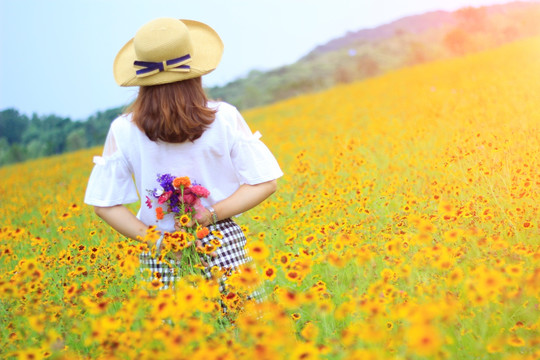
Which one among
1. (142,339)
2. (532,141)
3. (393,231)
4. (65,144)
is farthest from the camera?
(65,144)

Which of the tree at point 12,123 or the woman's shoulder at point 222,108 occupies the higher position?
the woman's shoulder at point 222,108

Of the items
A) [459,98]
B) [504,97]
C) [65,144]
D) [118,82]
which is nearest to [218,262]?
[118,82]

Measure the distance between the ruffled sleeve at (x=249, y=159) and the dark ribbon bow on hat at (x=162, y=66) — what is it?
13.7 inches

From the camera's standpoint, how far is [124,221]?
2.53 metres

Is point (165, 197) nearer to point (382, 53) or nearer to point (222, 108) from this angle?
point (222, 108)

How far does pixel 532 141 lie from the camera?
14.2 ft

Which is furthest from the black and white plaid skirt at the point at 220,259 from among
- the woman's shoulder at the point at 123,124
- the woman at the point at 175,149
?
the woman's shoulder at the point at 123,124

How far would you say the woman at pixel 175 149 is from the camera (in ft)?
7.88

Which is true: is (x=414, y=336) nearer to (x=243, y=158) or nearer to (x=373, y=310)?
(x=373, y=310)

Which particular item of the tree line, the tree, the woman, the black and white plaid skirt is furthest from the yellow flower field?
the tree line

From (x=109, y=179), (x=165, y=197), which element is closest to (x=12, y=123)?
(x=109, y=179)

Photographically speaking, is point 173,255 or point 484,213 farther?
point 484,213

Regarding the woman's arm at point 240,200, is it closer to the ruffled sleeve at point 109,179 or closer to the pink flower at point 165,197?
the pink flower at point 165,197

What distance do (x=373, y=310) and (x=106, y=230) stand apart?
3263 millimetres
